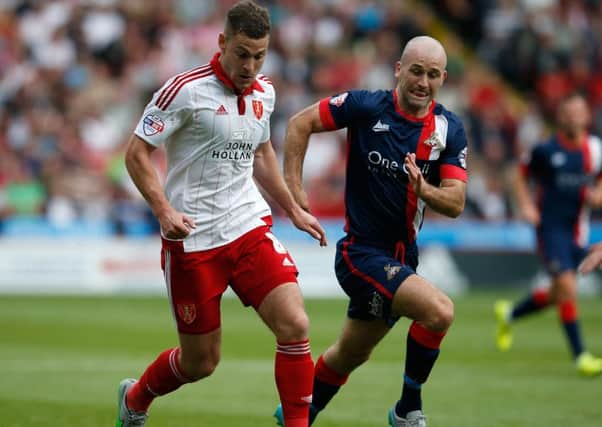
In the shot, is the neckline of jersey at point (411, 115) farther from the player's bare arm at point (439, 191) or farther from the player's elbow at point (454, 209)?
the player's elbow at point (454, 209)

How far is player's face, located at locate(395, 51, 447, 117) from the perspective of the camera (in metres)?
7.75

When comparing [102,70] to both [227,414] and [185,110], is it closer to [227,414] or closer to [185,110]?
[227,414]

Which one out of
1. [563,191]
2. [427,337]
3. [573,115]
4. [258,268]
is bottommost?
[563,191]

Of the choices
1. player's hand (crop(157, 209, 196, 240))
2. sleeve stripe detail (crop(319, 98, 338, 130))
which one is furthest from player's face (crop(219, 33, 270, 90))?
player's hand (crop(157, 209, 196, 240))

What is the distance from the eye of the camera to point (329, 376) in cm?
821

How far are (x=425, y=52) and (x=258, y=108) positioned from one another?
43.9 inches

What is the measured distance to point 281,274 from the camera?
24.1 feet

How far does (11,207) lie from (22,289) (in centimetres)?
173

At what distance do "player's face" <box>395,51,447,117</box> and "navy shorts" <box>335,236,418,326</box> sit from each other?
3.01 feet

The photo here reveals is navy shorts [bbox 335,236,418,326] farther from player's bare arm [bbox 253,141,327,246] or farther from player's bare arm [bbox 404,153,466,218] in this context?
player's bare arm [bbox 404,153,466,218]

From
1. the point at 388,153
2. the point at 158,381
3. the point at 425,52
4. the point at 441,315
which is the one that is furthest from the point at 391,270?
the point at 158,381

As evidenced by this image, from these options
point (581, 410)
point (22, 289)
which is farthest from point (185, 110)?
point (22, 289)

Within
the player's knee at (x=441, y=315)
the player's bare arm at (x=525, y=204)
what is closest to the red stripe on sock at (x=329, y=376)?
the player's knee at (x=441, y=315)

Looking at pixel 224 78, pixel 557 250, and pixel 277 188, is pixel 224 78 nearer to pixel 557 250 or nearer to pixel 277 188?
pixel 277 188
